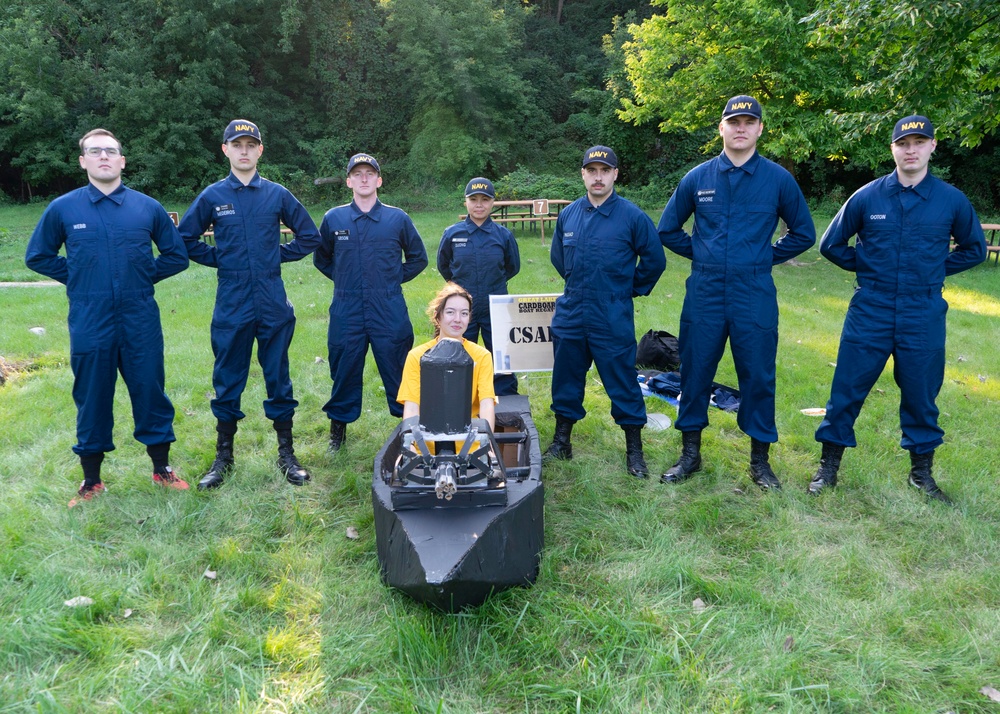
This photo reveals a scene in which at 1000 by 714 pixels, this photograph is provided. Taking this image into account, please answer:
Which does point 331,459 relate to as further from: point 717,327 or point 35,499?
point 717,327

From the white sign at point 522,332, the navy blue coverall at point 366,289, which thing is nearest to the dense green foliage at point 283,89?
the white sign at point 522,332

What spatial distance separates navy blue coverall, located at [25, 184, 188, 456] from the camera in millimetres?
4078

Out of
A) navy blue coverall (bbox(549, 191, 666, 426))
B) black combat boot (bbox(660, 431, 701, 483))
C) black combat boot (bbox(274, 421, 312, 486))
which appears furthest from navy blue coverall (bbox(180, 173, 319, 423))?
black combat boot (bbox(660, 431, 701, 483))

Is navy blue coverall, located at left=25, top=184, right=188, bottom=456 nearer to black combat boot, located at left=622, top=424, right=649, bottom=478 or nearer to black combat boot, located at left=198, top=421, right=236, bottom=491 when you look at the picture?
black combat boot, located at left=198, top=421, right=236, bottom=491

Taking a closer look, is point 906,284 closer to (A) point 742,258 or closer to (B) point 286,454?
(A) point 742,258

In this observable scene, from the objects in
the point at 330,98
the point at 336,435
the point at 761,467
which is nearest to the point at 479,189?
the point at 336,435

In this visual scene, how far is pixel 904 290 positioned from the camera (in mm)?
4242

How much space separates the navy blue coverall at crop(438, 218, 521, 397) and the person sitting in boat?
4.29ft

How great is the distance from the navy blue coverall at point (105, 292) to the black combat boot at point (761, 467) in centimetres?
390

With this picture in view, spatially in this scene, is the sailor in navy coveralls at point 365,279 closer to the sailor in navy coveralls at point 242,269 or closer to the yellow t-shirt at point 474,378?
the sailor in navy coveralls at point 242,269

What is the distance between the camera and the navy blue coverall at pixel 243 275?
4.46 meters

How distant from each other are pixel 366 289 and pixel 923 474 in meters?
3.90

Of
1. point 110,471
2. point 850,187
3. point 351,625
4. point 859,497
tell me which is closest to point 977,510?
point 859,497

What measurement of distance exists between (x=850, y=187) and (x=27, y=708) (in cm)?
2471
